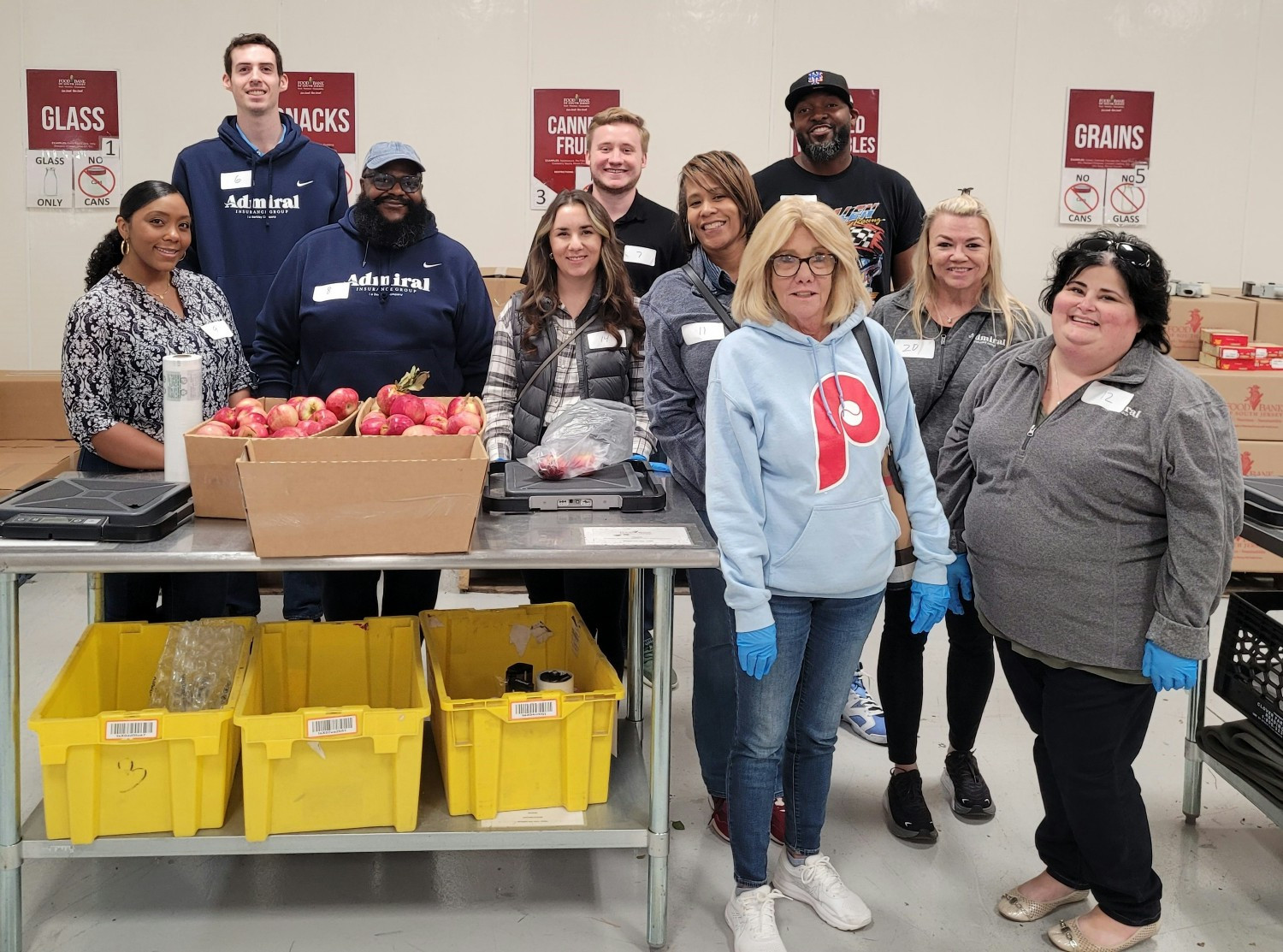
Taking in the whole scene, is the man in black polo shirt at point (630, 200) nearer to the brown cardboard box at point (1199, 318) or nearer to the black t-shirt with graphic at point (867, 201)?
the black t-shirt with graphic at point (867, 201)

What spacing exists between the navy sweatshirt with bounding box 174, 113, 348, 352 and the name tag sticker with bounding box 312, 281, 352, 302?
0.55 metres

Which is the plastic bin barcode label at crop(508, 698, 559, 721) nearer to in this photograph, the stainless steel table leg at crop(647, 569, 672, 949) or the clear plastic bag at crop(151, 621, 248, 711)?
the stainless steel table leg at crop(647, 569, 672, 949)

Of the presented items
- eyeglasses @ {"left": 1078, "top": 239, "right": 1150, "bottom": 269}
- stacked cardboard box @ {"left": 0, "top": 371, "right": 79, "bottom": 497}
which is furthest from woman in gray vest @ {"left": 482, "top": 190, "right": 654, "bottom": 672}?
stacked cardboard box @ {"left": 0, "top": 371, "right": 79, "bottom": 497}

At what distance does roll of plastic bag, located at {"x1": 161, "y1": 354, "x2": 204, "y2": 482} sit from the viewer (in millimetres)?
2529

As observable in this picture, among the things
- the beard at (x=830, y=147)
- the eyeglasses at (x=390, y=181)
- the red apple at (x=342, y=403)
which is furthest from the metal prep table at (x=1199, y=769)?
the eyeglasses at (x=390, y=181)

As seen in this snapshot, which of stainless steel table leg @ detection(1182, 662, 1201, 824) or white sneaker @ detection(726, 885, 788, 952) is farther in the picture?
stainless steel table leg @ detection(1182, 662, 1201, 824)

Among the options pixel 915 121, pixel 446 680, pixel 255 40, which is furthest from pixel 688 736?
pixel 915 121

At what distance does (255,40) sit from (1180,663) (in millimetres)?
3158

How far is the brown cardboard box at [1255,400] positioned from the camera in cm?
489

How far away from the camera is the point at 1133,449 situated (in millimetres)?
2193

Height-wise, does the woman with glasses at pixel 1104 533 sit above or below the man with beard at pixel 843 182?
below

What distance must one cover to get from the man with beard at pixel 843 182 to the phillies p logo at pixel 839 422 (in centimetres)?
153

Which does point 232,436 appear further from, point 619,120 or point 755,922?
point 619,120

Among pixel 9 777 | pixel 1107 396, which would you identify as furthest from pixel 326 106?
pixel 1107 396
